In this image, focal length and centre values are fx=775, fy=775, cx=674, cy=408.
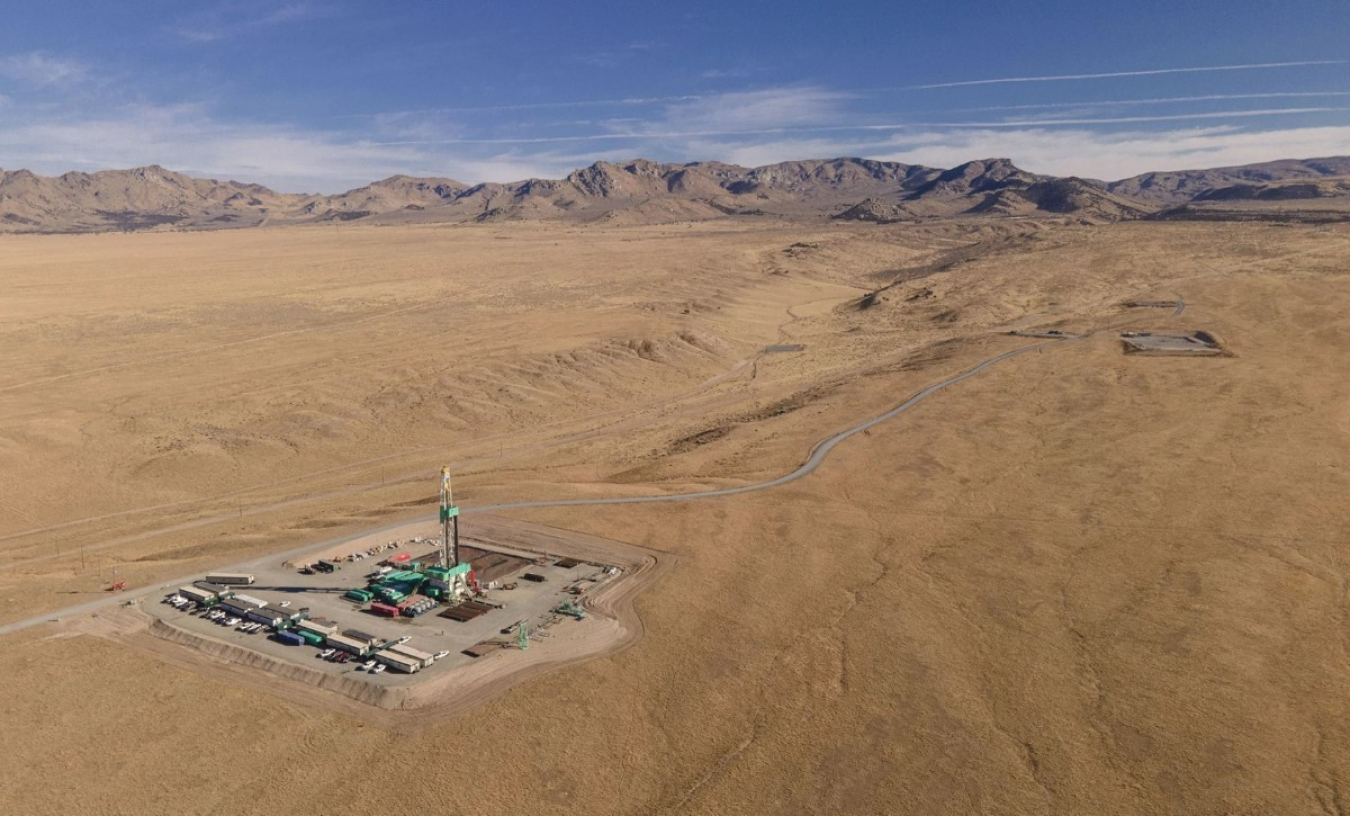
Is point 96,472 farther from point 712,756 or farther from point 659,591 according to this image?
point 712,756

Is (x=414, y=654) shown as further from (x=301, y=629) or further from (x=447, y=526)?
(x=447, y=526)

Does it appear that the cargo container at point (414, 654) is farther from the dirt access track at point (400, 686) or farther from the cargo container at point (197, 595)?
the cargo container at point (197, 595)

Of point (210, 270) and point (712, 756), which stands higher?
point (210, 270)

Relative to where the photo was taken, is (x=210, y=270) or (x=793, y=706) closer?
(x=793, y=706)

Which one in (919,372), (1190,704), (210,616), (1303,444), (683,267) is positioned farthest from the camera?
(683,267)

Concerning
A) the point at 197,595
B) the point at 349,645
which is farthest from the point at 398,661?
the point at 197,595

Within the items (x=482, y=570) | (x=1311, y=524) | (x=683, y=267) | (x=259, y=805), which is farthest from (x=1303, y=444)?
(x=683, y=267)

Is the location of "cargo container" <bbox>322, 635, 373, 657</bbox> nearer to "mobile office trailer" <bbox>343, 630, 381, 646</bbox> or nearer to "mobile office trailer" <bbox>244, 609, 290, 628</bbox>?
"mobile office trailer" <bbox>343, 630, 381, 646</bbox>
